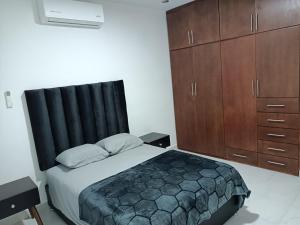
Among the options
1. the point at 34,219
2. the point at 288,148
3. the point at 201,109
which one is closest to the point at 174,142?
the point at 201,109

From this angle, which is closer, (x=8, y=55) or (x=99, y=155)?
(x=8, y=55)

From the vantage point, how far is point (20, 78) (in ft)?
7.93

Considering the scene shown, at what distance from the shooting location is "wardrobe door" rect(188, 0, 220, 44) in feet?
10.4

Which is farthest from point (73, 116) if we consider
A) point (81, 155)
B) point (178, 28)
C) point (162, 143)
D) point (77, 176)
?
point (178, 28)

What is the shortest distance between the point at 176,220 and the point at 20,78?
210 cm

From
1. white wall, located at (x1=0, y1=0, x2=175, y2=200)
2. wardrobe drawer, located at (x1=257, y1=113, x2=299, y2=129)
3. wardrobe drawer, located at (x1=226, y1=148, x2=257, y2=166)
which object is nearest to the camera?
white wall, located at (x1=0, y1=0, x2=175, y2=200)

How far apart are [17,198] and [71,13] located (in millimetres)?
1975

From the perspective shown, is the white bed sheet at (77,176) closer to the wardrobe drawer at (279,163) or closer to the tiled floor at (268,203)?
the tiled floor at (268,203)

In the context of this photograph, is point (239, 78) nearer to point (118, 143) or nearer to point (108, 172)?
point (118, 143)

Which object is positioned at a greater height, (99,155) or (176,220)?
(99,155)

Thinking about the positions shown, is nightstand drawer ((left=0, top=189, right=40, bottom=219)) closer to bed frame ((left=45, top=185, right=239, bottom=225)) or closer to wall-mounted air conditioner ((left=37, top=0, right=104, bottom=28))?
bed frame ((left=45, top=185, right=239, bottom=225))

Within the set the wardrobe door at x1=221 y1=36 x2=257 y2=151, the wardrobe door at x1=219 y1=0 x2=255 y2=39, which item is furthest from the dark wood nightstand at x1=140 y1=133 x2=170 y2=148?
the wardrobe door at x1=219 y1=0 x2=255 y2=39

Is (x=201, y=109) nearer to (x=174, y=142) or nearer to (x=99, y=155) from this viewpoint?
(x=174, y=142)

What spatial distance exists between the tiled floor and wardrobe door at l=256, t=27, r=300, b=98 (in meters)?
1.03
